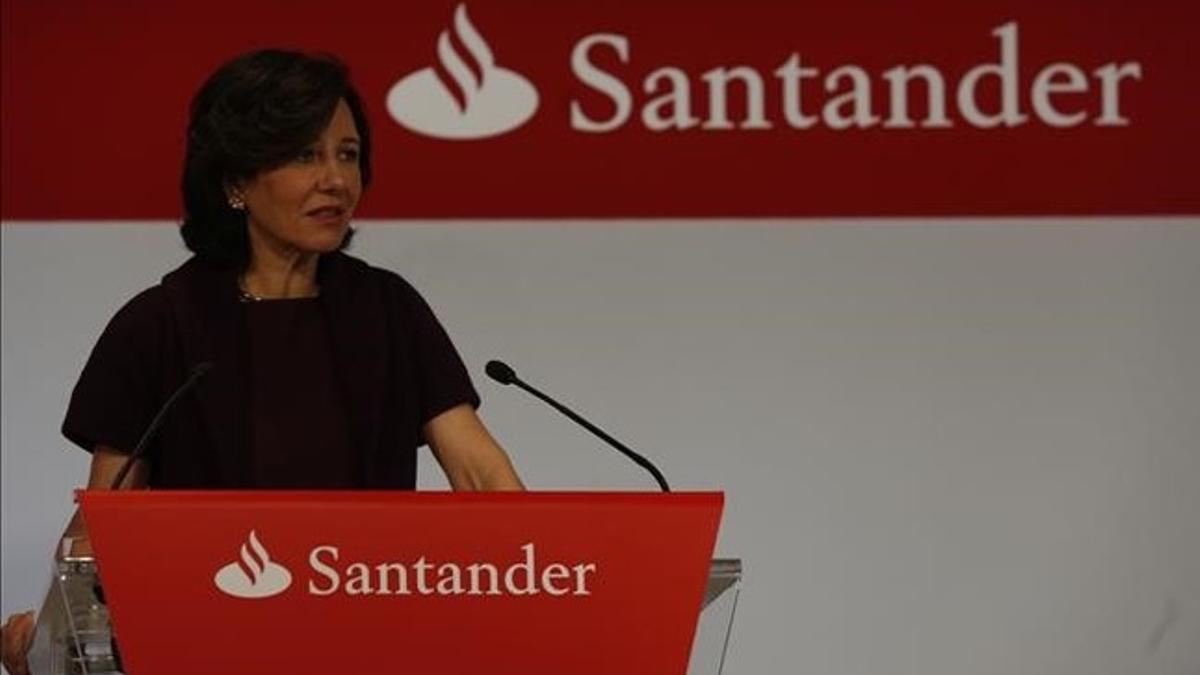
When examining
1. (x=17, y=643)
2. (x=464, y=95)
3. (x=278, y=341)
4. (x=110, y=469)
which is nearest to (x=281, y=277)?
(x=278, y=341)

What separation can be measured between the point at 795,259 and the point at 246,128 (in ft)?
4.71

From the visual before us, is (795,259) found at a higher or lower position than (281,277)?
higher

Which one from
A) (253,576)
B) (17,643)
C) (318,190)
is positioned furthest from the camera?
(318,190)

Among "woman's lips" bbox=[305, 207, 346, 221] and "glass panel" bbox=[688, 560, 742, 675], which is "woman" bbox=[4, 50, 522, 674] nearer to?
"woman's lips" bbox=[305, 207, 346, 221]

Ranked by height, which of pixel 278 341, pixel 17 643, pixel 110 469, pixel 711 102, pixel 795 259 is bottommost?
pixel 17 643

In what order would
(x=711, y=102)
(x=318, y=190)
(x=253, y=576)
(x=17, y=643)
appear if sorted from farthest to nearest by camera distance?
(x=711, y=102), (x=318, y=190), (x=17, y=643), (x=253, y=576)

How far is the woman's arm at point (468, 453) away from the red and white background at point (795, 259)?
114 centimetres

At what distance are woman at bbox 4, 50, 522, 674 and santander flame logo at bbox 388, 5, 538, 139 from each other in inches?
45.2

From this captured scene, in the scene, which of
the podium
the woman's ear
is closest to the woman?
the woman's ear

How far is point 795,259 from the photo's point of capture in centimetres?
381

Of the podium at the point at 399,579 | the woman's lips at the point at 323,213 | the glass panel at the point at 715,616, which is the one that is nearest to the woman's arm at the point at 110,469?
the woman's lips at the point at 323,213

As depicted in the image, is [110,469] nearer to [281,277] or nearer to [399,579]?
[281,277]

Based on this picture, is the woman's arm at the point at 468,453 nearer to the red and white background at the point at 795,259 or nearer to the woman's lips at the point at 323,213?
the woman's lips at the point at 323,213

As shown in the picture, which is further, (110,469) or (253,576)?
(110,469)
